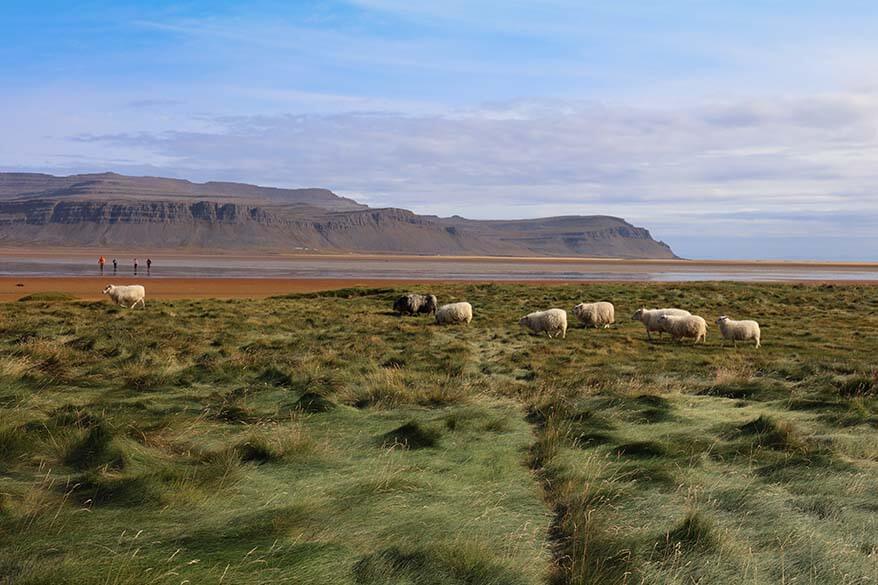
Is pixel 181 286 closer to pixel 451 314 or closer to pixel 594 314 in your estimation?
pixel 451 314

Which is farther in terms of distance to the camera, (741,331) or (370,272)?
(370,272)

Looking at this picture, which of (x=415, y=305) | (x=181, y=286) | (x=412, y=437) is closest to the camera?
(x=412, y=437)

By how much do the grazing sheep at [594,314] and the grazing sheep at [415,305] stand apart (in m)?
6.42

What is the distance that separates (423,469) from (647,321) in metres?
15.5

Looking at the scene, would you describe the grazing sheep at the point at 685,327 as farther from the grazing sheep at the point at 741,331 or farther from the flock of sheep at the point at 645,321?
the grazing sheep at the point at 741,331

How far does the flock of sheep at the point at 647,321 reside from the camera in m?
19.5

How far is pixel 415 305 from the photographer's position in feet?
89.5

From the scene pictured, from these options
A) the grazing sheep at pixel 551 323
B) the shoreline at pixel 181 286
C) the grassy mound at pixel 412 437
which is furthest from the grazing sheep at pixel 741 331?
the shoreline at pixel 181 286

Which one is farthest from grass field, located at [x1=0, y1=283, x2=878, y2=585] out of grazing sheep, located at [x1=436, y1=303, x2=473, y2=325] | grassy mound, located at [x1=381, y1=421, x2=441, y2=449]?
grazing sheep, located at [x1=436, y1=303, x2=473, y2=325]

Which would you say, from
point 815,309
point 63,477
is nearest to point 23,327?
point 63,477

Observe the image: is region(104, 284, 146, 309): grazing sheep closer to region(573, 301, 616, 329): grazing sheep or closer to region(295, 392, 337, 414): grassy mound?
region(573, 301, 616, 329): grazing sheep

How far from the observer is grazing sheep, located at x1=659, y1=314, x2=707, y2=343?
65.0ft

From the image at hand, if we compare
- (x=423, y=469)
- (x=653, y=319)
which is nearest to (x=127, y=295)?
(x=653, y=319)

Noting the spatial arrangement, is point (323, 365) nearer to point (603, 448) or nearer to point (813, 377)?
point (603, 448)
